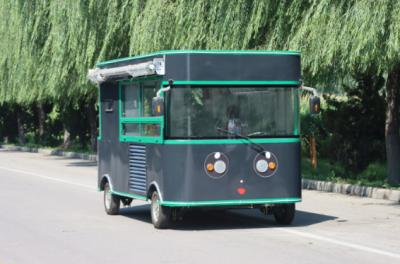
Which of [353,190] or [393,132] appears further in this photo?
[393,132]

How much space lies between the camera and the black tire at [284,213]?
568 inches

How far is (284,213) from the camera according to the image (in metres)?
14.5

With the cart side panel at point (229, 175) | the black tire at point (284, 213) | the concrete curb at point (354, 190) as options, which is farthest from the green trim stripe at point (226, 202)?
the concrete curb at point (354, 190)

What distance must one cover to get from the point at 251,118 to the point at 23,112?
3936 centimetres

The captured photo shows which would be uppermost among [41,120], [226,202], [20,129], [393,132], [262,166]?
[41,120]

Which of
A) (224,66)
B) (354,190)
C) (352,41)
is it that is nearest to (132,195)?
(224,66)

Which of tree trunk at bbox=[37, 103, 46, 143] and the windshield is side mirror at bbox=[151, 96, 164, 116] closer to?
the windshield

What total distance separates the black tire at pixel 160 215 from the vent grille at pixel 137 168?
60 centimetres

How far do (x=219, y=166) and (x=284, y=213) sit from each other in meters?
1.39

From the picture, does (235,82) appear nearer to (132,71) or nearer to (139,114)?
(132,71)

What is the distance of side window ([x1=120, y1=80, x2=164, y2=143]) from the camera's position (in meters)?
14.3


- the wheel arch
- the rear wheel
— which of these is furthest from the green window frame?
the rear wheel

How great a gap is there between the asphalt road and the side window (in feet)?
4.52

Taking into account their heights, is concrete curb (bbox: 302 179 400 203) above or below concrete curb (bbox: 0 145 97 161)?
below
